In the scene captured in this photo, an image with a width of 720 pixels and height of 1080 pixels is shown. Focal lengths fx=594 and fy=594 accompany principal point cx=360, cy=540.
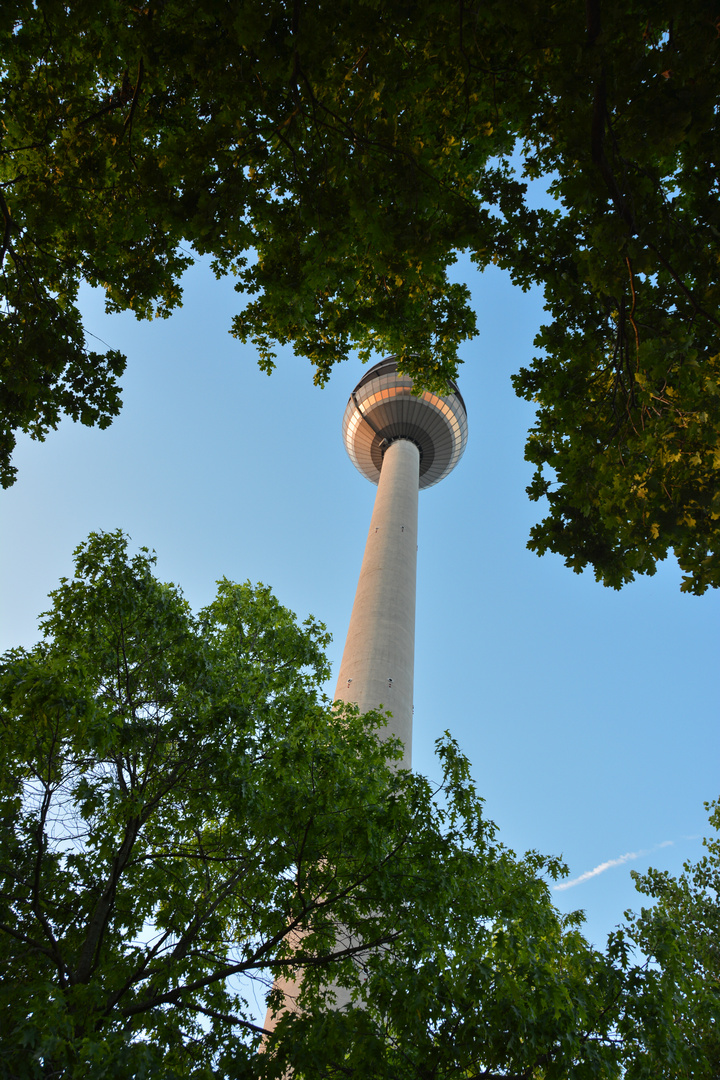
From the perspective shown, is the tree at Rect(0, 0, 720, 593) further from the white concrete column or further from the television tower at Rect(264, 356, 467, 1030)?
the white concrete column

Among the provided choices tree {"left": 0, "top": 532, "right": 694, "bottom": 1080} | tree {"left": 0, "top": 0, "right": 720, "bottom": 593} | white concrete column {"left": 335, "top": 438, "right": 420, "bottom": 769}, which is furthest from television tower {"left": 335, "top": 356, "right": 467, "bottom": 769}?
tree {"left": 0, "top": 532, "right": 694, "bottom": 1080}

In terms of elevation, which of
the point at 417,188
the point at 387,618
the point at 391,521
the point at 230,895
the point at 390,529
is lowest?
the point at 230,895

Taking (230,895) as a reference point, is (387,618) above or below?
above

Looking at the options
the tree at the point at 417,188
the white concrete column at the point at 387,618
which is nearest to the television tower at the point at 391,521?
the white concrete column at the point at 387,618

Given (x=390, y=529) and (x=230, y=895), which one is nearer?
(x=230, y=895)

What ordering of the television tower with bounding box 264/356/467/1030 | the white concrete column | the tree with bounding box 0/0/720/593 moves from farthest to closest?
the television tower with bounding box 264/356/467/1030 < the white concrete column < the tree with bounding box 0/0/720/593

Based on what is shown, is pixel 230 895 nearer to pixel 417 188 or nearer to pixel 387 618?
pixel 417 188

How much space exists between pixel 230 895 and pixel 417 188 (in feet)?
29.6

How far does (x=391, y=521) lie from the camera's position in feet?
94.7

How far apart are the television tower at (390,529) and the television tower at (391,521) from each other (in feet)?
0.15

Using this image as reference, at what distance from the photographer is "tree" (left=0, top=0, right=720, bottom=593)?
183 inches

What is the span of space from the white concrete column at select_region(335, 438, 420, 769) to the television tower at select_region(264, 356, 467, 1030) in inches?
1.6

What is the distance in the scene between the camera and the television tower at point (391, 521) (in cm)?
2069

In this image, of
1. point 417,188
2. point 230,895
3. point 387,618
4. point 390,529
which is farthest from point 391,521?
point 417,188
